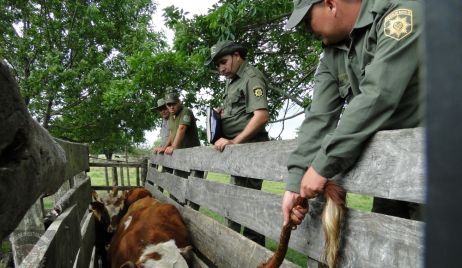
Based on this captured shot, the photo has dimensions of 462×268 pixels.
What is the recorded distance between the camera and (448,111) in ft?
1.21

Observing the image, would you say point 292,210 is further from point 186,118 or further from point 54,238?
point 186,118

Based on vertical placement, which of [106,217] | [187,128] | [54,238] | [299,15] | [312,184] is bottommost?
[106,217]

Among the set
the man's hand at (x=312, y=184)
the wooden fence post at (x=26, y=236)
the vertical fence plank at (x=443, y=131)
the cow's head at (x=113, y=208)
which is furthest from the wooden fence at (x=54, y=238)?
the cow's head at (x=113, y=208)

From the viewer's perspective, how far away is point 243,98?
4422 millimetres

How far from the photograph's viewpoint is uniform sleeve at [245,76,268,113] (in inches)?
162

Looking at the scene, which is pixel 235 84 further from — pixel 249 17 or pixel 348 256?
pixel 348 256

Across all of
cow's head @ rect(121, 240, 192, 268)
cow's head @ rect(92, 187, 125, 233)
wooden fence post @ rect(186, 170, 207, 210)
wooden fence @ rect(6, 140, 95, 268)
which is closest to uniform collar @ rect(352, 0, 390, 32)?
wooden fence @ rect(6, 140, 95, 268)

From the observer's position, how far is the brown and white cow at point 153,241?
11.4 feet

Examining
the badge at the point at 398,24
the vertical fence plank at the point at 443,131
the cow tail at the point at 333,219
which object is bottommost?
the cow tail at the point at 333,219

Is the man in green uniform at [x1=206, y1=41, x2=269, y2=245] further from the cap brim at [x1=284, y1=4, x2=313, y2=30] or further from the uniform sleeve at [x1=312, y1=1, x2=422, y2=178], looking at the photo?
the uniform sleeve at [x1=312, y1=1, x2=422, y2=178]

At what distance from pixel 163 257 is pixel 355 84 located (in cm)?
208

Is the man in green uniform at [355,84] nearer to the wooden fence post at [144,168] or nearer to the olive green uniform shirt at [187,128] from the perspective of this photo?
the olive green uniform shirt at [187,128]

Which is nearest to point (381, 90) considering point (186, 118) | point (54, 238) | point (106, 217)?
point (54, 238)

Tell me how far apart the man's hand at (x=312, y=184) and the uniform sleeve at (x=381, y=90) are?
0.16 feet
